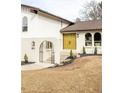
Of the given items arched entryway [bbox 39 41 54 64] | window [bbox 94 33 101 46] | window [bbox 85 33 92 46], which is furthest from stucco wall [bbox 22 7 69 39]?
window [bbox 94 33 101 46]

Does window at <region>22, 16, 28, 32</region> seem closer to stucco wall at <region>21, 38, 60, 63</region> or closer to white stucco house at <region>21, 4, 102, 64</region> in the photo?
white stucco house at <region>21, 4, 102, 64</region>

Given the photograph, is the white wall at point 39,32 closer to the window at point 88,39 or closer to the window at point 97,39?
the window at point 88,39

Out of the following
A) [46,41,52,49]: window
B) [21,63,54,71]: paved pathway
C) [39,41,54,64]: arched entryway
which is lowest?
[21,63,54,71]: paved pathway

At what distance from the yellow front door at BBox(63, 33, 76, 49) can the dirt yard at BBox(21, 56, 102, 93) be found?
234 millimetres

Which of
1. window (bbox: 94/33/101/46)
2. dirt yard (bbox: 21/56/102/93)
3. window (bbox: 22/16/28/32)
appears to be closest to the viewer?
dirt yard (bbox: 21/56/102/93)

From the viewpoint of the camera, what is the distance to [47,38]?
2211 millimetres

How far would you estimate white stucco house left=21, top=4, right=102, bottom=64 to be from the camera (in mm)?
2123
